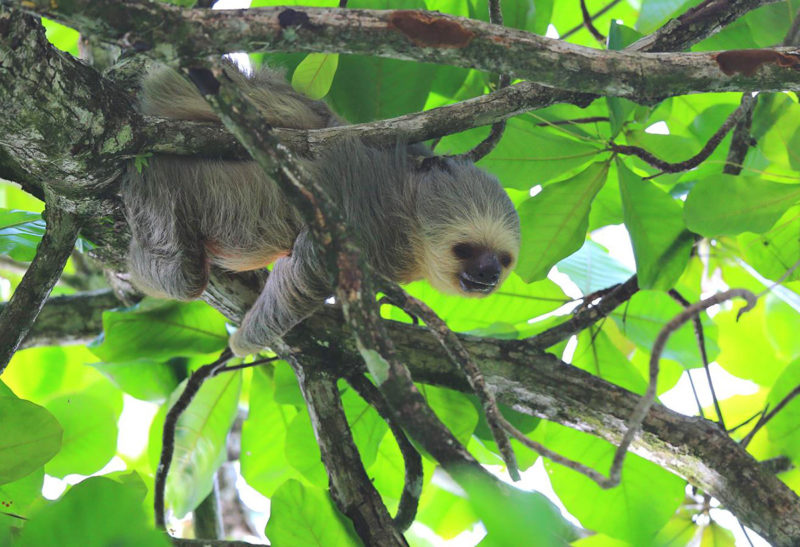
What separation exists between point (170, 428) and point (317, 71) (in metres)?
1.95

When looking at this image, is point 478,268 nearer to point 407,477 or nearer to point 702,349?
point 407,477

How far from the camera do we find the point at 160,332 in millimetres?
3818

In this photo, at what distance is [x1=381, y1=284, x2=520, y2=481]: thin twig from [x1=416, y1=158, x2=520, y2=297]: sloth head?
1049mm

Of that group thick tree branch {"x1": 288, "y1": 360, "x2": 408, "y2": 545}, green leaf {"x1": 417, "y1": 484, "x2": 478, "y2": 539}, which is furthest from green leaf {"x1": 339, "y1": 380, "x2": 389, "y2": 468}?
green leaf {"x1": 417, "y1": 484, "x2": 478, "y2": 539}

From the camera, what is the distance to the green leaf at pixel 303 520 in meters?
2.51

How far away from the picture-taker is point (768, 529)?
110 inches

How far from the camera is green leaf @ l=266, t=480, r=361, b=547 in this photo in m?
2.51

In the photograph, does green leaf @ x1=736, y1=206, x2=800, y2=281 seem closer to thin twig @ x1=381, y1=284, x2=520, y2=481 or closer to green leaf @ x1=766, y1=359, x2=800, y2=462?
green leaf @ x1=766, y1=359, x2=800, y2=462

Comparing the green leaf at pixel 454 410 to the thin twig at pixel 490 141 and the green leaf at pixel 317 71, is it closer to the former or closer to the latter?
the thin twig at pixel 490 141

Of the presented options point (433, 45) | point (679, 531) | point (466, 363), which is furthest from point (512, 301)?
point (433, 45)

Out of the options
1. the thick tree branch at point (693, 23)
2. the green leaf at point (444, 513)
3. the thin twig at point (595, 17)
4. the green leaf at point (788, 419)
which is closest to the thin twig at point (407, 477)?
the green leaf at point (788, 419)

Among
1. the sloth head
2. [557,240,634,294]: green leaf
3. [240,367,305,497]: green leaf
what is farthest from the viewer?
[240,367,305,497]: green leaf

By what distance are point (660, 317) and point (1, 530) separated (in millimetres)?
3129

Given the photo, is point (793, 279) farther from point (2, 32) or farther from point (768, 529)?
point (2, 32)
